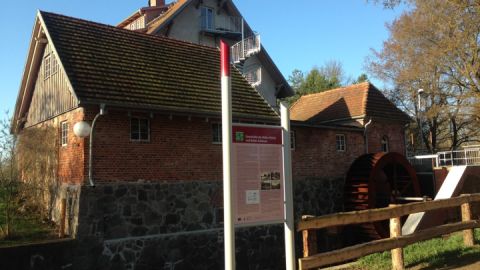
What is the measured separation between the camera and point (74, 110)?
13.2m

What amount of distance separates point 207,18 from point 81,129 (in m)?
16.5

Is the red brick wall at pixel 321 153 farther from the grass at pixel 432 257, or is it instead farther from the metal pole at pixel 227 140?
the metal pole at pixel 227 140

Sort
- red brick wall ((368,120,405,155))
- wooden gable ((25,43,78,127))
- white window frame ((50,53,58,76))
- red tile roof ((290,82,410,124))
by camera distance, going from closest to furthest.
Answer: wooden gable ((25,43,78,127)) < white window frame ((50,53,58,76)) < red brick wall ((368,120,405,155)) < red tile roof ((290,82,410,124))

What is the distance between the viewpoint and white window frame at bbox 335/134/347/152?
63.4ft

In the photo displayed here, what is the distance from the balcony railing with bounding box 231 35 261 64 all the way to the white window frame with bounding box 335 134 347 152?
7938 mm

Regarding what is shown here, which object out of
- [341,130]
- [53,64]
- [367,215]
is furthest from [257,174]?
[341,130]

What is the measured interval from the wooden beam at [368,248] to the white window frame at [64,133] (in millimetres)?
9702

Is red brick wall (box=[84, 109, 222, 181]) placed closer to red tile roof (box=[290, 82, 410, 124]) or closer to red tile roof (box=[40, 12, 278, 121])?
red tile roof (box=[40, 12, 278, 121])

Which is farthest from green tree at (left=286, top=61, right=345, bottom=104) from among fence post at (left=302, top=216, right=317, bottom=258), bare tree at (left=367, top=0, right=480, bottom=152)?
fence post at (left=302, top=216, right=317, bottom=258)

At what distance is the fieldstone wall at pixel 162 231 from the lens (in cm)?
1195

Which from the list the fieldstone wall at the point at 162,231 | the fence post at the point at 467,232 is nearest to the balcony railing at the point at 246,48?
the fieldstone wall at the point at 162,231

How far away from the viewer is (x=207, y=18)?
2681 cm

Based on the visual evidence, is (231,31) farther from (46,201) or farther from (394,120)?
(46,201)

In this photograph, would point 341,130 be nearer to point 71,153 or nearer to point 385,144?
point 385,144
